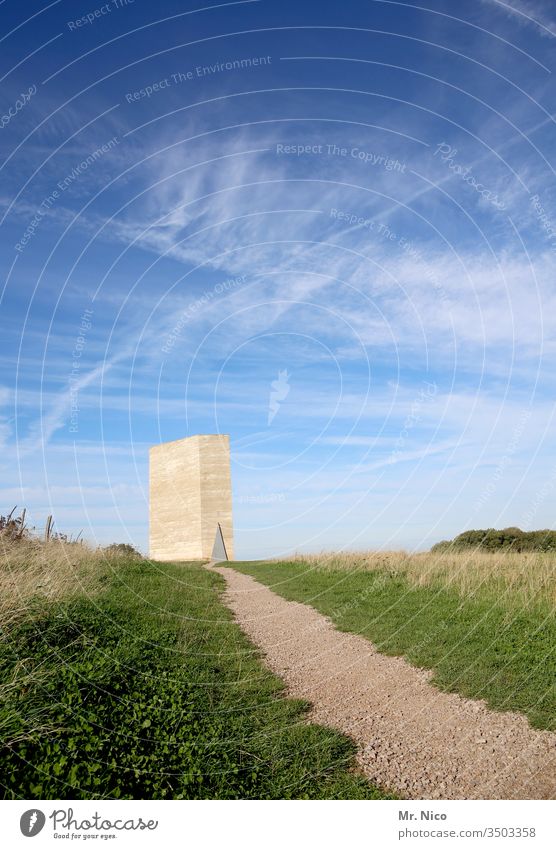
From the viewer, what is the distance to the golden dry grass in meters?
8.88

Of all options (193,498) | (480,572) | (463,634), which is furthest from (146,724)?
(193,498)

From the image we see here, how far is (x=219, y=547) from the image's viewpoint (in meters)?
38.5

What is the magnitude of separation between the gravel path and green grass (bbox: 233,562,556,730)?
0.33 meters

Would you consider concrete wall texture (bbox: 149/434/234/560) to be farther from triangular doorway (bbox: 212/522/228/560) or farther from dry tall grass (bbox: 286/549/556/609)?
dry tall grass (bbox: 286/549/556/609)

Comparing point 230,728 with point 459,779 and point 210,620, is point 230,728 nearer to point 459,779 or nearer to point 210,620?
point 459,779

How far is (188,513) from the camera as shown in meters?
40.2

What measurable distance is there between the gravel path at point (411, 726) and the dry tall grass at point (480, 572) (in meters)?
3.83

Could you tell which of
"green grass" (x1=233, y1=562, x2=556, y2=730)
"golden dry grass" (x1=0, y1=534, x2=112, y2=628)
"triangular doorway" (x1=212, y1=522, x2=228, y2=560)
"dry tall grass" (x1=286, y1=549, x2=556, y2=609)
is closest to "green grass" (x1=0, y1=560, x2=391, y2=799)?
"golden dry grass" (x1=0, y1=534, x2=112, y2=628)

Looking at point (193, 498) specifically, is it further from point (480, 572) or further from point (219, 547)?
point (480, 572)

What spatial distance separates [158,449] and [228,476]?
7197 millimetres

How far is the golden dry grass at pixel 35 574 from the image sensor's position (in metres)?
8.88

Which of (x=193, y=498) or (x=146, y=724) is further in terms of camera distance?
(x=193, y=498)

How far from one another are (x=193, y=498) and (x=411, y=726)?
33577 millimetres
